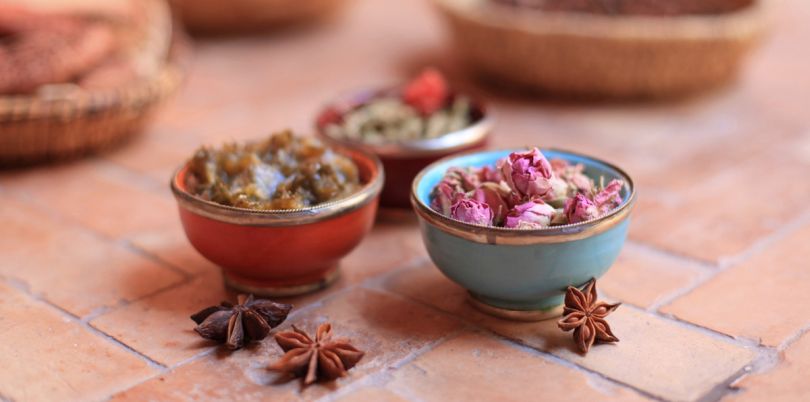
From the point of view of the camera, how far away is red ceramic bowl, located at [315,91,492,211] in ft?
6.46

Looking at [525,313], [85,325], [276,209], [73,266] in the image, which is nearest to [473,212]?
[525,313]

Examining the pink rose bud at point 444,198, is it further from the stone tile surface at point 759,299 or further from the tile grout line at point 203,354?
the stone tile surface at point 759,299

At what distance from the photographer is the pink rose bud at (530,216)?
1.50 metres

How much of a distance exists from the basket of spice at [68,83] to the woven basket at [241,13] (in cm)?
75

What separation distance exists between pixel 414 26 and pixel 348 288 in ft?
7.36

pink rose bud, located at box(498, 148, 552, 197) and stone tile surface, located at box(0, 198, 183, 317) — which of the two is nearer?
pink rose bud, located at box(498, 148, 552, 197)

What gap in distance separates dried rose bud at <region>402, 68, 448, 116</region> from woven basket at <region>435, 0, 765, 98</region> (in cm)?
66

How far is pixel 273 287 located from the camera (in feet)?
5.64

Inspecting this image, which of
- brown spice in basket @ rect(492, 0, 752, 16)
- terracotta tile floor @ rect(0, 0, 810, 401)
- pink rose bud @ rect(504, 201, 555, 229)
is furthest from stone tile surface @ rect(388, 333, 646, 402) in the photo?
brown spice in basket @ rect(492, 0, 752, 16)

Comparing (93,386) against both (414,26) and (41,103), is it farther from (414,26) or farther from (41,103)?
(414,26)

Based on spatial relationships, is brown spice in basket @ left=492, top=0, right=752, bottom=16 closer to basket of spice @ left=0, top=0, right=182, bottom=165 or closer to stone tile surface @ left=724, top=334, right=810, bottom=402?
basket of spice @ left=0, top=0, right=182, bottom=165

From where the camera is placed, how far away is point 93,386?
56.8 inches

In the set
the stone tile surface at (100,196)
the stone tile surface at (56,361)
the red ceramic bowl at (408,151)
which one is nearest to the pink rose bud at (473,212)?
the red ceramic bowl at (408,151)

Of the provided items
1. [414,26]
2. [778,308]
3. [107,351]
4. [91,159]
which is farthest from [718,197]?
[414,26]
